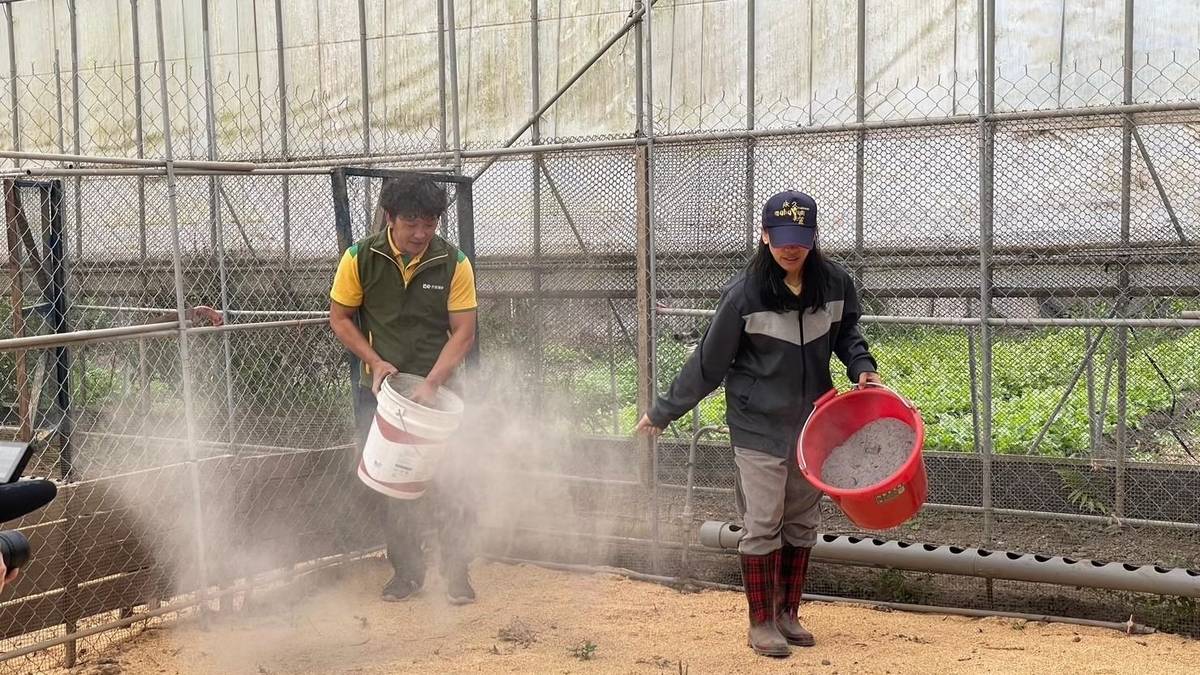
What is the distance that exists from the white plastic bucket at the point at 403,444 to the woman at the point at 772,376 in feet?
2.85

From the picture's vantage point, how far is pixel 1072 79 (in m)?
9.02

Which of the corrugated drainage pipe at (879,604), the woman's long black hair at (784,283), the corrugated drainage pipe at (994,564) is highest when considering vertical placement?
the woman's long black hair at (784,283)

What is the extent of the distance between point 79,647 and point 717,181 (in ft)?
12.7

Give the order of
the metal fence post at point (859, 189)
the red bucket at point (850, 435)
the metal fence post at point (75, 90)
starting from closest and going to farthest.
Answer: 1. the red bucket at point (850, 435)
2. the metal fence post at point (859, 189)
3. the metal fence post at point (75, 90)

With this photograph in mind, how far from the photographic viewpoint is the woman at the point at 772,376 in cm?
504

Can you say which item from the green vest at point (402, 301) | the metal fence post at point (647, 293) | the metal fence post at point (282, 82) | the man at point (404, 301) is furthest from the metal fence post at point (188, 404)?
the metal fence post at point (282, 82)

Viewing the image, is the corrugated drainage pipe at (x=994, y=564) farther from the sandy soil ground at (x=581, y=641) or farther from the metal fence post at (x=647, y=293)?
the metal fence post at (x=647, y=293)

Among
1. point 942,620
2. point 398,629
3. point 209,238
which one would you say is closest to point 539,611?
point 398,629

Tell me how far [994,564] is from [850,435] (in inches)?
46.4

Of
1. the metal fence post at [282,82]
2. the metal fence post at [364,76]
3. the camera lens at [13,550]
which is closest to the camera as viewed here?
the camera lens at [13,550]

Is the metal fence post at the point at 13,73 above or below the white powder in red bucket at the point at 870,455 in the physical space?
above

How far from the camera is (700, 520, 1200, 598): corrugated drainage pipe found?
5.33 m

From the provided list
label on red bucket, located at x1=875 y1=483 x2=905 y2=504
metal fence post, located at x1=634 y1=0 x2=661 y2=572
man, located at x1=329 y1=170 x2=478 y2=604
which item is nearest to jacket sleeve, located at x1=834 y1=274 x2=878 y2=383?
label on red bucket, located at x1=875 y1=483 x2=905 y2=504

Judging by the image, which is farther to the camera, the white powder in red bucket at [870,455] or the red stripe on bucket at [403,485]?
the red stripe on bucket at [403,485]
